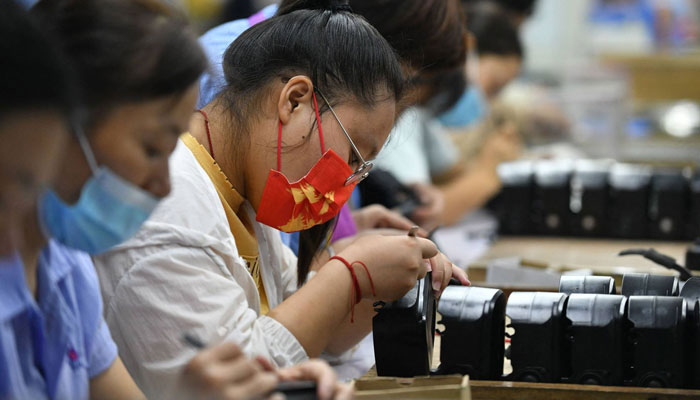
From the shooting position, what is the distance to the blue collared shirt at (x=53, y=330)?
3.29 ft

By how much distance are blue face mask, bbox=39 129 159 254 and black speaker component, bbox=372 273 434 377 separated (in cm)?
45

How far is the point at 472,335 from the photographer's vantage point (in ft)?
4.32

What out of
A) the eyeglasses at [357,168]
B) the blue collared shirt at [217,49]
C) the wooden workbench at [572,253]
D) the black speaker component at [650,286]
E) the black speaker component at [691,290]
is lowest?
the wooden workbench at [572,253]

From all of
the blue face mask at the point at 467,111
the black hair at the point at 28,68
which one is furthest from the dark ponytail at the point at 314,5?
the blue face mask at the point at 467,111

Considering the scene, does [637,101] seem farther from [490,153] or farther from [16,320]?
[16,320]

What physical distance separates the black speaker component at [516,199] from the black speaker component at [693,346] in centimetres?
156

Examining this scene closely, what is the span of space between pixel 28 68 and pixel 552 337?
843mm

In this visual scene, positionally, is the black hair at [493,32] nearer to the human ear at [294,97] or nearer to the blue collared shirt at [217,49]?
the blue collared shirt at [217,49]

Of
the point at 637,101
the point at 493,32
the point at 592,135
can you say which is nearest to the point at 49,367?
the point at 493,32

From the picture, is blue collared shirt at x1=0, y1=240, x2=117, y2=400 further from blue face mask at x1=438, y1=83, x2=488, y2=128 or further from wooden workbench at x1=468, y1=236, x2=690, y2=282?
blue face mask at x1=438, y1=83, x2=488, y2=128

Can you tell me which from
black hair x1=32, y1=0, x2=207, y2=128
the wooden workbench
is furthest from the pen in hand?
the wooden workbench

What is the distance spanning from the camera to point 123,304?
1.24 meters

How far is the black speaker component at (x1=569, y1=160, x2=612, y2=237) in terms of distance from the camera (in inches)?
106

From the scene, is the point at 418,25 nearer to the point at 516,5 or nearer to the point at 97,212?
the point at 97,212
